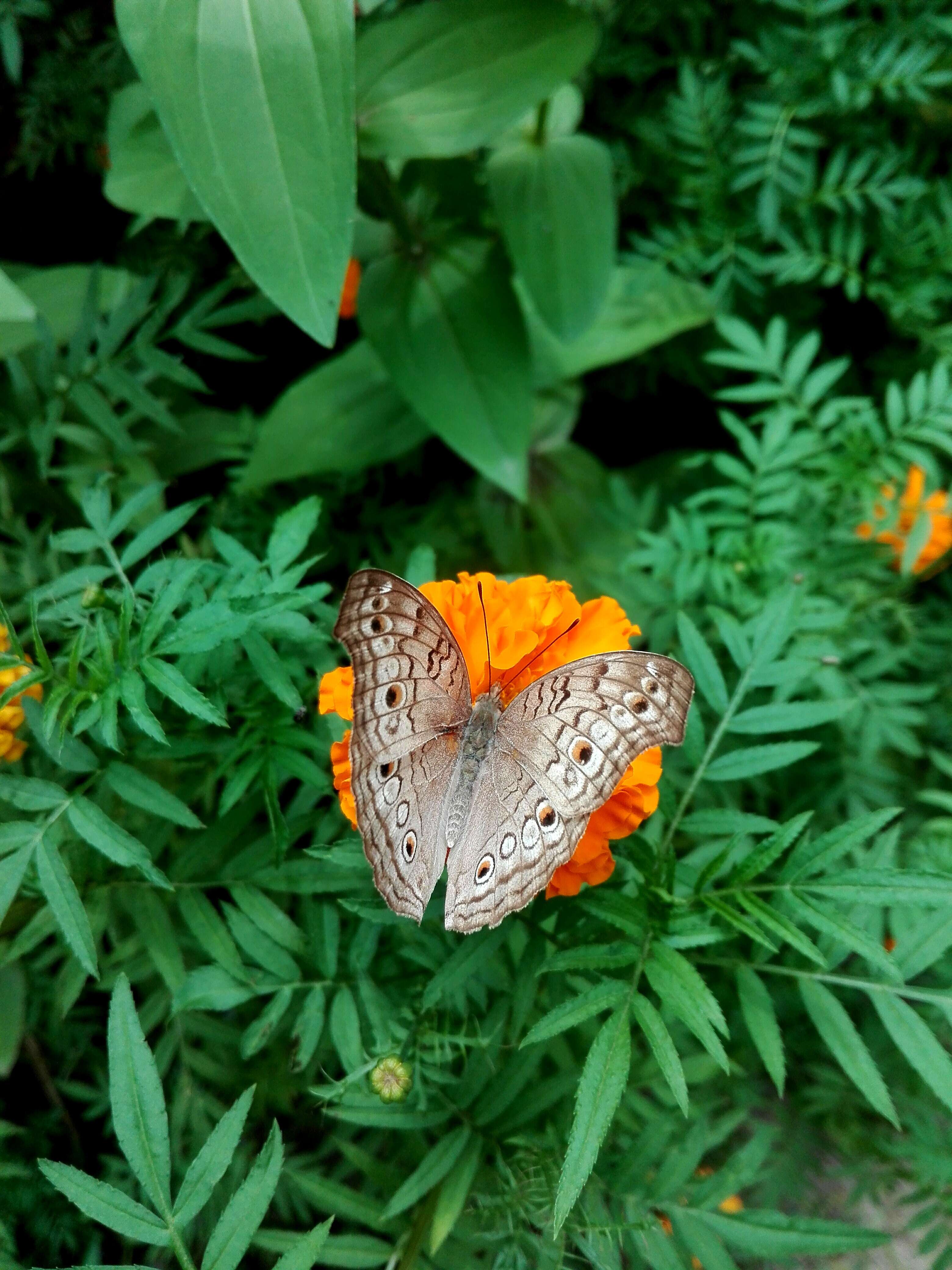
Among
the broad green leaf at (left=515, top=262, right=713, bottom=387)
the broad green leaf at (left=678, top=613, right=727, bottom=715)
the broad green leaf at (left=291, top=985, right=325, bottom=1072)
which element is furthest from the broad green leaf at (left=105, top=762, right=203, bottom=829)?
the broad green leaf at (left=515, top=262, right=713, bottom=387)

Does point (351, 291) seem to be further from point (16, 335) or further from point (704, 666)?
point (704, 666)

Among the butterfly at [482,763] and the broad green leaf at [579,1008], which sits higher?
the butterfly at [482,763]

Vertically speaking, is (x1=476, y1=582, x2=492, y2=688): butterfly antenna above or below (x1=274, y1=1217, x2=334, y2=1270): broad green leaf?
above

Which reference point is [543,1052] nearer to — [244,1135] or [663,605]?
[244,1135]

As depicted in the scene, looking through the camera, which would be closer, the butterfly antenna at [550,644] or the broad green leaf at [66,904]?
the broad green leaf at [66,904]

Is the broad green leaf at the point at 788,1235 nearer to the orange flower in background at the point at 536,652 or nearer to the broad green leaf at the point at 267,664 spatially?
the orange flower in background at the point at 536,652

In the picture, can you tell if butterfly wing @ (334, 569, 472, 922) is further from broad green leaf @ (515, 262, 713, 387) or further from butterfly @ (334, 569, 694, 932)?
broad green leaf @ (515, 262, 713, 387)

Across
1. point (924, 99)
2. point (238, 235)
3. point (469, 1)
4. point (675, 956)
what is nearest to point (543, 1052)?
point (675, 956)

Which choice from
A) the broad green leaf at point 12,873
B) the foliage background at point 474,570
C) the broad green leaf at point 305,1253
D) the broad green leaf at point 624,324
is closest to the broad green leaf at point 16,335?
the foliage background at point 474,570
